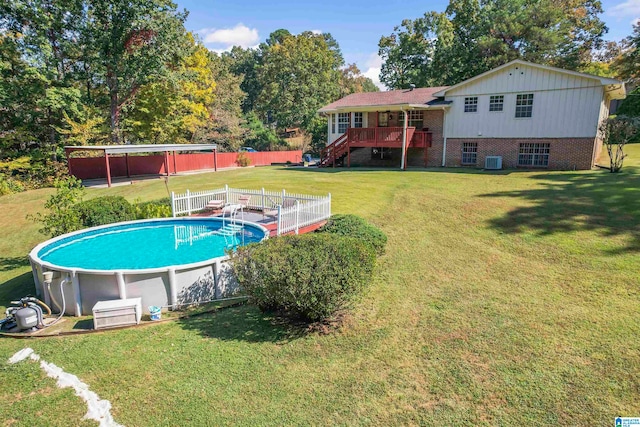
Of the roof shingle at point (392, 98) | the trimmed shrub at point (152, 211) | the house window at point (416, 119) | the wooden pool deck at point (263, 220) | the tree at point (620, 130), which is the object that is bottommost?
the wooden pool deck at point (263, 220)

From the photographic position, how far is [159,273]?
8.07 m

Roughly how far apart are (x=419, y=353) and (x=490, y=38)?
1417 inches

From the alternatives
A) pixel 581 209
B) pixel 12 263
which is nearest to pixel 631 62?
pixel 581 209

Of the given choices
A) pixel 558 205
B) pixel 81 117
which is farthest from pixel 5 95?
pixel 558 205

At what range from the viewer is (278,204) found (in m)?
14.1

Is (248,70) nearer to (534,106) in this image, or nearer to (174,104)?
(174,104)

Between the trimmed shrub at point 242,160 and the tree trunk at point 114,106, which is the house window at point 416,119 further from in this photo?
the tree trunk at point 114,106

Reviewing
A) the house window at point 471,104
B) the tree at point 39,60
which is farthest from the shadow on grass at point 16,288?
the house window at point 471,104

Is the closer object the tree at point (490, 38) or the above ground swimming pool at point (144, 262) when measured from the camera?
the above ground swimming pool at point (144, 262)

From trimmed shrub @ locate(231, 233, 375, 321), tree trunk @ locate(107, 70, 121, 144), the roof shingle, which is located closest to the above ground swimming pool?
trimmed shrub @ locate(231, 233, 375, 321)

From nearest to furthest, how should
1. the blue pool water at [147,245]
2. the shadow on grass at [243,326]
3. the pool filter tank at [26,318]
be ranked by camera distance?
the shadow on grass at [243,326]
the pool filter tank at [26,318]
the blue pool water at [147,245]

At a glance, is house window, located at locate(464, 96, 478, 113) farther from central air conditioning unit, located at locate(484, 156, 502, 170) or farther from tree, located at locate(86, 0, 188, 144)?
tree, located at locate(86, 0, 188, 144)

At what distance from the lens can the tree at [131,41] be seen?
92.3ft

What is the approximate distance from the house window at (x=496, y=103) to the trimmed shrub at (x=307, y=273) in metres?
19.9
